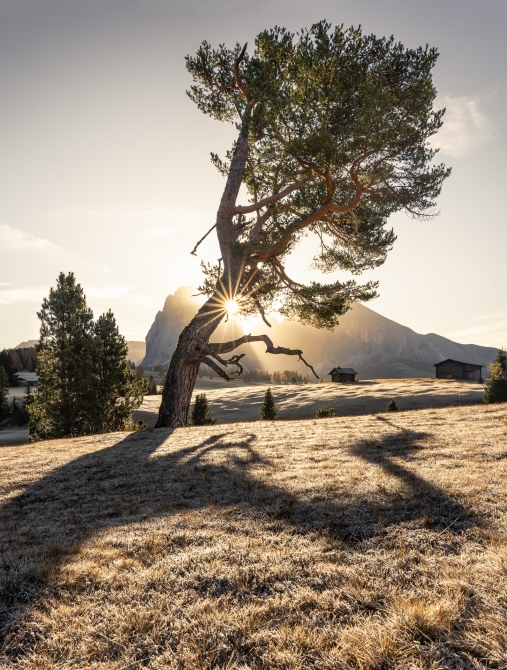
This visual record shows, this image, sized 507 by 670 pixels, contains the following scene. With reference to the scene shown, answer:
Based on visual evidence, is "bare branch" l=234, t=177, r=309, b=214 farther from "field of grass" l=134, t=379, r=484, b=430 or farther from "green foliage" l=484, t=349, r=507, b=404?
"green foliage" l=484, t=349, r=507, b=404

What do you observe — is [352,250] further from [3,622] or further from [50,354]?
[50,354]

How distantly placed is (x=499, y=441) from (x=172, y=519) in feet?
22.4

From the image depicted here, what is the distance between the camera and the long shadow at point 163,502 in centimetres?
367

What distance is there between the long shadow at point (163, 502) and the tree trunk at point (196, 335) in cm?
610

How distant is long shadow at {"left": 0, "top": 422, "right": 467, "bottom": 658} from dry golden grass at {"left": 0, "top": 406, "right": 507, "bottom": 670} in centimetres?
3

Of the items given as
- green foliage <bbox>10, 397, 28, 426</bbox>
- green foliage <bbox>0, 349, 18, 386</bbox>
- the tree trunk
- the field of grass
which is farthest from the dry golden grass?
green foliage <bbox>0, 349, 18, 386</bbox>

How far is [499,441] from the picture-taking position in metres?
7.50

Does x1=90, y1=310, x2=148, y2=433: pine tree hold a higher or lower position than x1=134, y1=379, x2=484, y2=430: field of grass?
higher

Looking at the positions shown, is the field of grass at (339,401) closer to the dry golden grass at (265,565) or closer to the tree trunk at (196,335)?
the tree trunk at (196,335)

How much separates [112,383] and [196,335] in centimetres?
1239

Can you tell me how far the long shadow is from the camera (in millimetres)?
3672

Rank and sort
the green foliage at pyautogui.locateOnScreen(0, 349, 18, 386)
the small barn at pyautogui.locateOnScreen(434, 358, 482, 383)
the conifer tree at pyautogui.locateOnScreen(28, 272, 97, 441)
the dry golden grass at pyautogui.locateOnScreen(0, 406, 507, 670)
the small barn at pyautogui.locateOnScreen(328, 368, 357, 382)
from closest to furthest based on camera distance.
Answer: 1. the dry golden grass at pyautogui.locateOnScreen(0, 406, 507, 670)
2. the conifer tree at pyautogui.locateOnScreen(28, 272, 97, 441)
3. the green foliage at pyautogui.locateOnScreen(0, 349, 18, 386)
4. the small barn at pyautogui.locateOnScreen(434, 358, 482, 383)
5. the small barn at pyautogui.locateOnScreen(328, 368, 357, 382)

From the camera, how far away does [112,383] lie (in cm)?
2455

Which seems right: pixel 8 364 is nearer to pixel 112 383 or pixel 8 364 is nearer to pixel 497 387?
pixel 112 383
